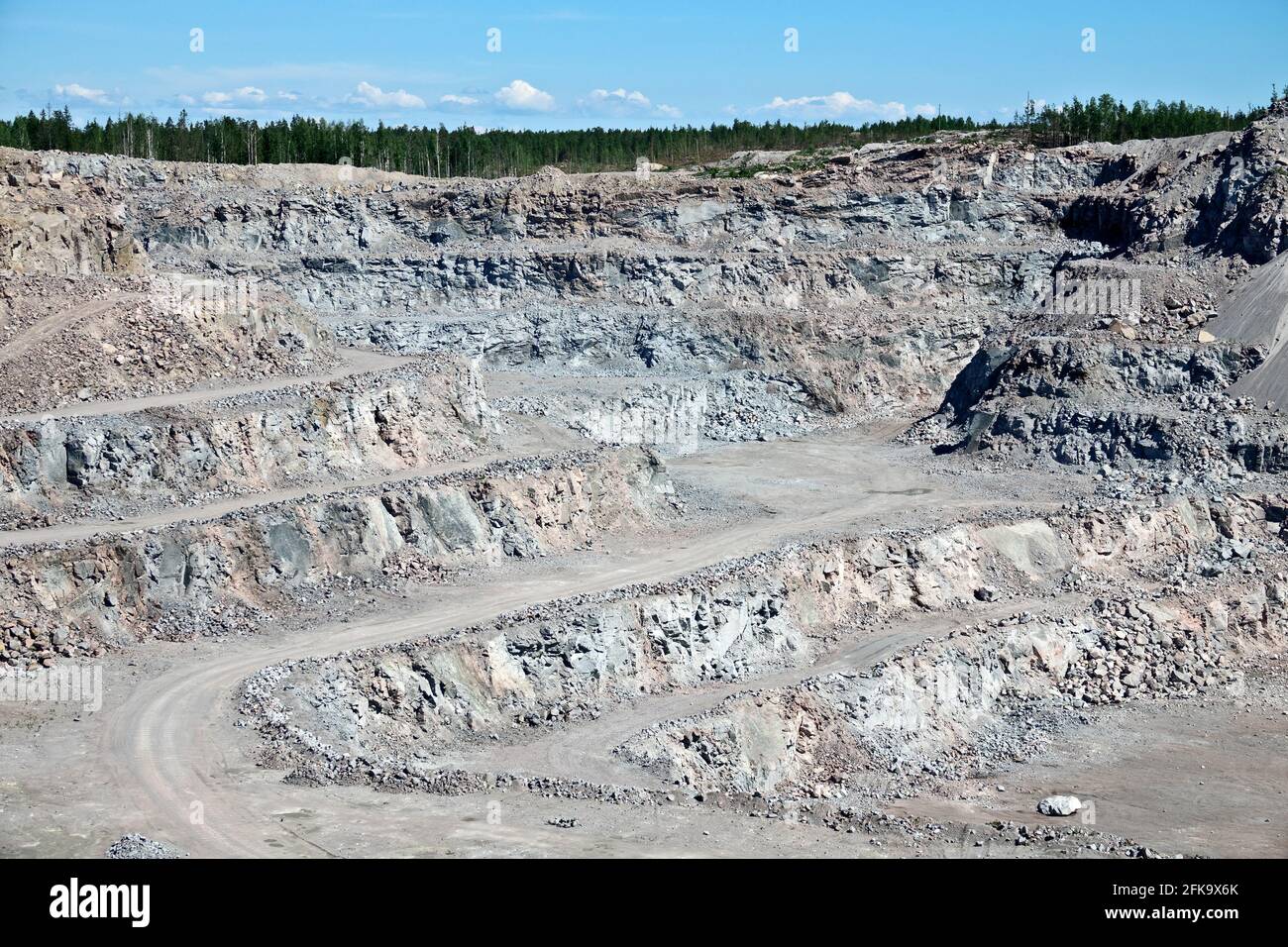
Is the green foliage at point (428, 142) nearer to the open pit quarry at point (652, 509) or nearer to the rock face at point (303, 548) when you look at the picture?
the open pit quarry at point (652, 509)

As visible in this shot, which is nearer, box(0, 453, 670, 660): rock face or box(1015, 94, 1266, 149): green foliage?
box(0, 453, 670, 660): rock face

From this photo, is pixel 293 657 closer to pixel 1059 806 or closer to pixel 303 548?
pixel 303 548

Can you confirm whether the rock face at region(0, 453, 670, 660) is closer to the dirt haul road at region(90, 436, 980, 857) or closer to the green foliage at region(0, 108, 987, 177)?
the dirt haul road at region(90, 436, 980, 857)

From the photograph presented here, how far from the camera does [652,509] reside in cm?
4931

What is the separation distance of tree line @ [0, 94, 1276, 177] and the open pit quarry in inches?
602

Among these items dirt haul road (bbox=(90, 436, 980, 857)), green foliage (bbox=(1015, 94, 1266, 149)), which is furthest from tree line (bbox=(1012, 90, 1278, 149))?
dirt haul road (bbox=(90, 436, 980, 857))

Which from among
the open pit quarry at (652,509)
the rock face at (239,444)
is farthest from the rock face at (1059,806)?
the rock face at (239,444)

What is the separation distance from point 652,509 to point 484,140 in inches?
2632

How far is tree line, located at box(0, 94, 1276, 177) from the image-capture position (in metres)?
90.6

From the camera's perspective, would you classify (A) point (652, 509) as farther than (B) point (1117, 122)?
No

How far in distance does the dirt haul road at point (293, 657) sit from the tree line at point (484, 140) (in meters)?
37.7

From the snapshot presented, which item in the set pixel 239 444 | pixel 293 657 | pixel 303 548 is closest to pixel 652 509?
pixel 303 548

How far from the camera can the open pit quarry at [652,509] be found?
3000 cm

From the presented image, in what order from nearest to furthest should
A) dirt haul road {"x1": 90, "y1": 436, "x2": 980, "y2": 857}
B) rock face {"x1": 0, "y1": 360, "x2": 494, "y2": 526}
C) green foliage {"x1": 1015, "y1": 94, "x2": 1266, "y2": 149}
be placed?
dirt haul road {"x1": 90, "y1": 436, "x2": 980, "y2": 857} → rock face {"x1": 0, "y1": 360, "x2": 494, "y2": 526} → green foliage {"x1": 1015, "y1": 94, "x2": 1266, "y2": 149}
